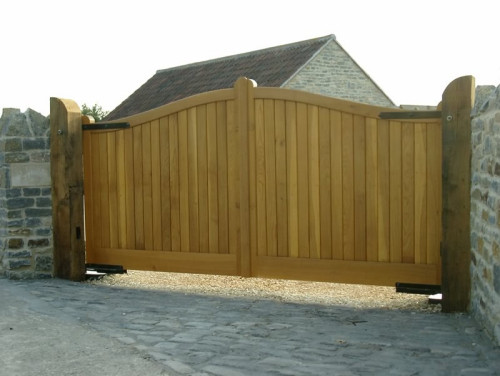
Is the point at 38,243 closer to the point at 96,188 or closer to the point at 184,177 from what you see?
the point at 96,188

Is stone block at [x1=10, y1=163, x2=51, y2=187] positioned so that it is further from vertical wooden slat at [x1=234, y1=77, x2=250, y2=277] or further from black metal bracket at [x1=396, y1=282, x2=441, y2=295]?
black metal bracket at [x1=396, y1=282, x2=441, y2=295]

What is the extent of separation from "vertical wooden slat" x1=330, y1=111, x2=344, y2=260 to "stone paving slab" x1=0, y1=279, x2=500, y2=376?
689 millimetres

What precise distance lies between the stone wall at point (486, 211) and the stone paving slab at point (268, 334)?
21cm

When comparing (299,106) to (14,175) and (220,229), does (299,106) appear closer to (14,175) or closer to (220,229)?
(220,229)

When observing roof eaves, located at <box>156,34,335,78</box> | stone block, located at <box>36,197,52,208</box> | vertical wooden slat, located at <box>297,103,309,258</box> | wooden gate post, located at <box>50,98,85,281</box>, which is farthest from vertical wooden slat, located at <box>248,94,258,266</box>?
roof eaves, located at <box>156,34,335,78</box>

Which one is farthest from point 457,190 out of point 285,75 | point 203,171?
point 285,75

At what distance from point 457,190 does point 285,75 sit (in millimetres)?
16837

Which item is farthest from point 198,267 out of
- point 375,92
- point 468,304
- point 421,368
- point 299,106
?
point 375,92

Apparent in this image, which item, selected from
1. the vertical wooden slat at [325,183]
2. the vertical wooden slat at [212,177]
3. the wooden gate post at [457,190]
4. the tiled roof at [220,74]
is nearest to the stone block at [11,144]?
the vertical wooden slat at [212,177]

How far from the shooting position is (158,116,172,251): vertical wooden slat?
7.22m

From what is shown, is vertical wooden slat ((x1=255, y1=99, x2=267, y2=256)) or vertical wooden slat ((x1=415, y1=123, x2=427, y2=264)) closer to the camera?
vertical wooden slat ((x1=415, y1=123, x2=427, y2=264))

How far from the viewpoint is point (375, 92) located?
25172mm

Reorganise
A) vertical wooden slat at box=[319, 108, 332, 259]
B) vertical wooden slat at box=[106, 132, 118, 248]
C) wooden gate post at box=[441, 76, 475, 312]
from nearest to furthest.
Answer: wooden gate post at box=[441, 76, 475, 312] < vertical wooden slat at box=[319, 108, 332, 259] < vertical wooden slat at box=[106, 132, 118, 248]

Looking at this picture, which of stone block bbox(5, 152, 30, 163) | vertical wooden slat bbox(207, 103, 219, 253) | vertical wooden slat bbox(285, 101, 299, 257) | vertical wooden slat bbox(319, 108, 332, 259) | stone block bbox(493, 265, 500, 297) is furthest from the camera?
A: stone block bbox(5, 152, 30, 163)
